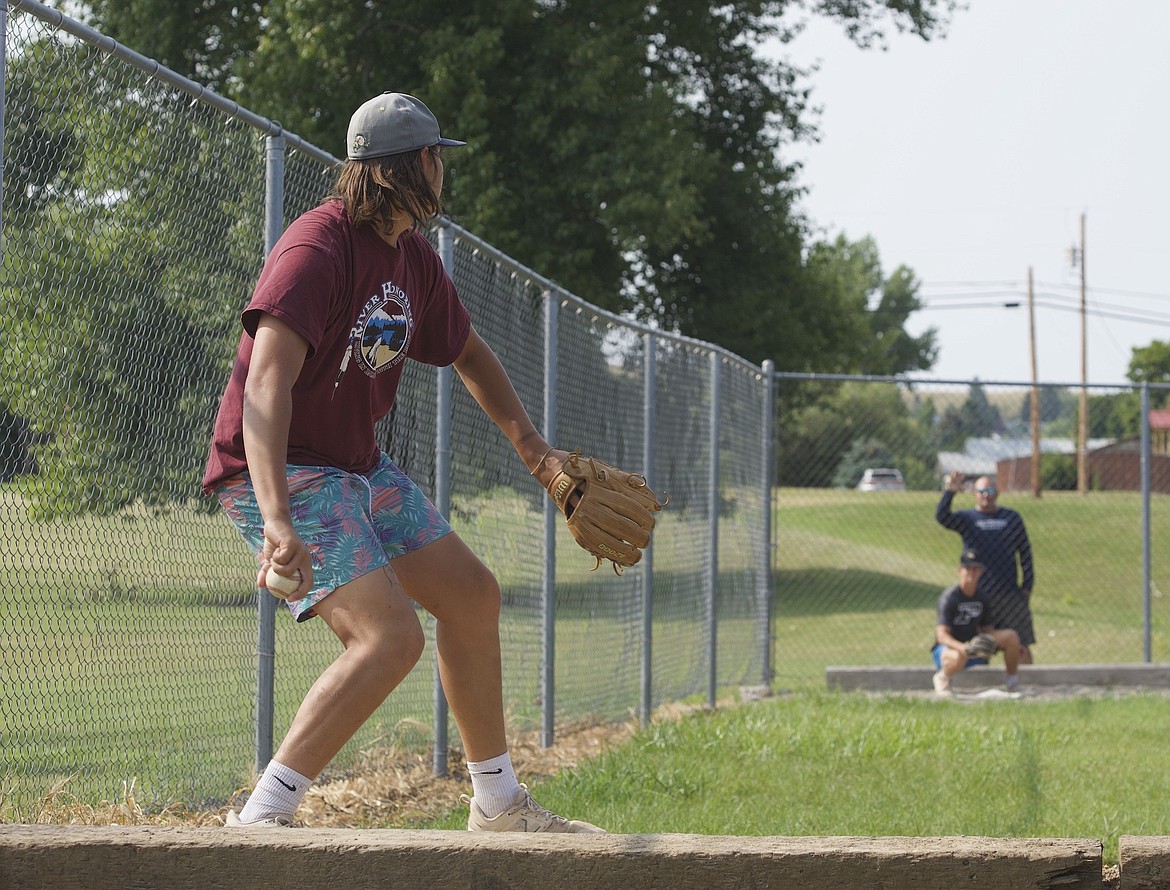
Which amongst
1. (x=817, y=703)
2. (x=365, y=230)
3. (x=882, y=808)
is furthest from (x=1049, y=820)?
(x=817, y=703)

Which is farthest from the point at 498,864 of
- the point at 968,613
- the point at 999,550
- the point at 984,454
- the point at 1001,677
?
the point at 984,454

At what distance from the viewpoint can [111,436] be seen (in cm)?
390

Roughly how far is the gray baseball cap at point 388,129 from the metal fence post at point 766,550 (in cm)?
801

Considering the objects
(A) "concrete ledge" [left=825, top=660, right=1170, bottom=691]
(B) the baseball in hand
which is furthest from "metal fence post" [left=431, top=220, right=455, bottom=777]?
(A) "concrete ledge" [left=825, top=660, right=1170, bottom=691]

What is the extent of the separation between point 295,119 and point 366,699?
1479 cm

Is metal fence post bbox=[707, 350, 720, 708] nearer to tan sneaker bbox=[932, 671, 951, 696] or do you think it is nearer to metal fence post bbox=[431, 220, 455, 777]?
tan sneaker bbox=[932, 671, 951, 696]

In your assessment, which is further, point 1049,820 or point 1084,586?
point 1084,586

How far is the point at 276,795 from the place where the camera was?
309 cm

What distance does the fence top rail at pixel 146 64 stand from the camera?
3340mm

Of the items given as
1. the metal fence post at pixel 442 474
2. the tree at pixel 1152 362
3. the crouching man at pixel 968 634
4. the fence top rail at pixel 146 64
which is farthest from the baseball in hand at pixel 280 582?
the tree at pixel 1152 362

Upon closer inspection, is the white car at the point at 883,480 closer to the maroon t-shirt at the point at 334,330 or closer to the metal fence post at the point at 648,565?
the metal fence post at the point at 648,565

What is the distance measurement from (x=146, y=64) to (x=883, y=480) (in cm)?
1446

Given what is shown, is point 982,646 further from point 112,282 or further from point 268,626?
point 112,282

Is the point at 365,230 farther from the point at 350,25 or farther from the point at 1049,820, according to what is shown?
the point at 350,25
